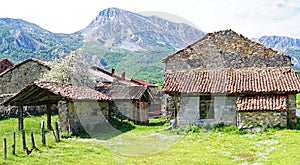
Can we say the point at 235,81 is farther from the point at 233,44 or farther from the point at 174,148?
the point at 174,148

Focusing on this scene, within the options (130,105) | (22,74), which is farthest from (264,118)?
(22,74)

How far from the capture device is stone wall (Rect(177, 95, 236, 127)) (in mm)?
27469

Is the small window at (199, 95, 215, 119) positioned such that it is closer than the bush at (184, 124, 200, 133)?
No

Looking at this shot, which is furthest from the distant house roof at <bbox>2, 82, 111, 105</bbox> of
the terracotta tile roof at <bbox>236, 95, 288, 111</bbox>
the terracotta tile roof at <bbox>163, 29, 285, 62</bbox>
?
the terracotta tile roof at <bbox>163, 29, 285, 62</bbox>

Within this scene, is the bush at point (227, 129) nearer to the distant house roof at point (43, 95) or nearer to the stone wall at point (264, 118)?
the stone wall at point (264, 118)

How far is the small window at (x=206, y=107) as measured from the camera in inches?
1099

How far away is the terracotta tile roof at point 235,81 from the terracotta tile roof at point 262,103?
23.3 inches

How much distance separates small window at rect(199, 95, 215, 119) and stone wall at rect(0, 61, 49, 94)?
849 inches

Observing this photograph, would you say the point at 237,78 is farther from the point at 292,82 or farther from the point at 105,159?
the point at 105,159

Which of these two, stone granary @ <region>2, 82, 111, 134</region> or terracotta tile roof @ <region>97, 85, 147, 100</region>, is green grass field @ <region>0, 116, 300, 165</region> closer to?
stone granary @ <region>2, 82, 111, 134</region>

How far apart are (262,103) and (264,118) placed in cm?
112

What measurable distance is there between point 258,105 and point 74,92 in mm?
13447

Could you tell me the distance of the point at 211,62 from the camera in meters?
33.1

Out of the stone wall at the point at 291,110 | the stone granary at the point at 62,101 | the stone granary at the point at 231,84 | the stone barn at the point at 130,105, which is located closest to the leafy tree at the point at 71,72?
the stone barn at the point at 130,105
